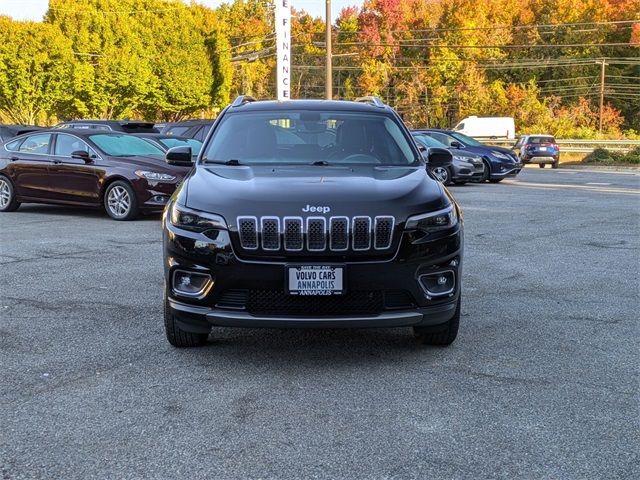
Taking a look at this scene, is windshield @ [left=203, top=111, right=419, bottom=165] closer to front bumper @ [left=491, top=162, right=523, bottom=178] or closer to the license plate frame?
the license plate frame

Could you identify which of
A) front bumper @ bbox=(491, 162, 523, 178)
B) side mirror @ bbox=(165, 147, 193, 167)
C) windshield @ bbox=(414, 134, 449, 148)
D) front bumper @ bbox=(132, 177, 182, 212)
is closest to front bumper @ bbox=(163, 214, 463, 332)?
side mirror @ bbox=(165, 147, 193, 167)

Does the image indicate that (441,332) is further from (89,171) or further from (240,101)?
(89,171)

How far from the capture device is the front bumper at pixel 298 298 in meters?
4.41

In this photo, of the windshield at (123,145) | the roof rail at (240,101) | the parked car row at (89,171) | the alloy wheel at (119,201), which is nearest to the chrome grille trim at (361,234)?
the roof rail at (240,101)

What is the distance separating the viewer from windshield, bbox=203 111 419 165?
18.7 ft

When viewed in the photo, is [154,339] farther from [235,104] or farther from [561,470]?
[561,470]

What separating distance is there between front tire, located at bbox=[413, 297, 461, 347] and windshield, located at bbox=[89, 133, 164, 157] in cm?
907

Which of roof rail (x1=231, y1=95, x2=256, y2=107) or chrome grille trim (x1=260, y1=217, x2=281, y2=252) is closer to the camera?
chrome grille trim (x1=260, y1=217, x2=281, y2=252)

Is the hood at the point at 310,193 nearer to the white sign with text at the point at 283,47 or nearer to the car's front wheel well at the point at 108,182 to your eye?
the car's front wheel well at the point at 108,182

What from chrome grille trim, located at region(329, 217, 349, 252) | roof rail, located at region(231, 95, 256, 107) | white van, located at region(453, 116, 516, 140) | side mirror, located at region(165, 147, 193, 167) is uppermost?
white van, located at region(453, 116, 516, 140)

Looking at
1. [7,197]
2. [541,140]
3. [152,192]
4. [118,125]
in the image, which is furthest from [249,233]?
[541,140]

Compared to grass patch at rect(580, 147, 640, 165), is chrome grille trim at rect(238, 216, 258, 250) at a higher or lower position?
lower

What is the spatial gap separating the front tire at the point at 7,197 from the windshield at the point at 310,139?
8955mm

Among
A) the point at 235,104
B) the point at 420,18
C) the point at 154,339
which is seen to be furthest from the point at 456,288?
the point at 420,18
